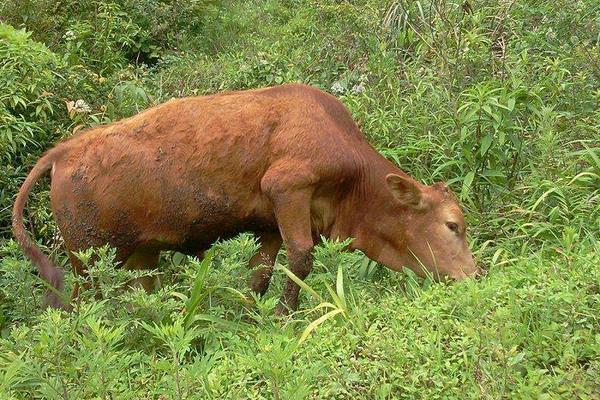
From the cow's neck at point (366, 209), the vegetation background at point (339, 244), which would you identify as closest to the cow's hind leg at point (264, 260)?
the vegetation background at point (339, 244)

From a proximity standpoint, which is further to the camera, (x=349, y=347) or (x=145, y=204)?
(x=145, y=204)

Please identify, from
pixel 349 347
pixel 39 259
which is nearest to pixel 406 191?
pixel 349 347

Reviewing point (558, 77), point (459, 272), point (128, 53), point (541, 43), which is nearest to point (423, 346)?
point (459, 272)

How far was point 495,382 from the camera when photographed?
3.72m

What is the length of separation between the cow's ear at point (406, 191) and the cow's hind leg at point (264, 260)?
84cm

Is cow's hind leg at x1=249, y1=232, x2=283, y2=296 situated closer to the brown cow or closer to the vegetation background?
the brown cow

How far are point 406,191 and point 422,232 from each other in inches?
11.2

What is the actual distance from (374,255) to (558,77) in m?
2.33

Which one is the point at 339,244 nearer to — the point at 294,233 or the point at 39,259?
the point at 294,233

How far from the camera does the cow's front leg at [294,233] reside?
5.56 m

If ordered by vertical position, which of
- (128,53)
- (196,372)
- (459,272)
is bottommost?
(128,53)

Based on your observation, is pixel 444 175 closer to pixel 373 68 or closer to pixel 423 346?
pixel 373 68

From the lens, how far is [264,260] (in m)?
6.00

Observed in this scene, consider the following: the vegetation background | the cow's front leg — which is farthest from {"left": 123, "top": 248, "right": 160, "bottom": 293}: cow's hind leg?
the cow's front leg
